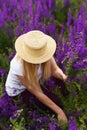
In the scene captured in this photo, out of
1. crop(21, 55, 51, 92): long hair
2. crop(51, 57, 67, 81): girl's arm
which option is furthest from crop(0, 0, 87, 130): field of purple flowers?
crop(21, 55, 51, 92): long hair

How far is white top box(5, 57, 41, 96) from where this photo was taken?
3074 millimetres

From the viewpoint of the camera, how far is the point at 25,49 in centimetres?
298

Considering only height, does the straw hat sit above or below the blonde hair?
above

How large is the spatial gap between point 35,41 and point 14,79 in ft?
1.41

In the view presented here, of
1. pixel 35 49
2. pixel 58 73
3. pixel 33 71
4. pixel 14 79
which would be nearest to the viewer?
pixel 35 49

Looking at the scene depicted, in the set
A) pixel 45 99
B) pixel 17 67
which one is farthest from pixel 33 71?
pixel 45 99

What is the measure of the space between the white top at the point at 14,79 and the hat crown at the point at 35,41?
0.69 feet

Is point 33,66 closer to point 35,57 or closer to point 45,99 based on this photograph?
point 35,57

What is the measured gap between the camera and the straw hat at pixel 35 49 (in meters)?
2.92

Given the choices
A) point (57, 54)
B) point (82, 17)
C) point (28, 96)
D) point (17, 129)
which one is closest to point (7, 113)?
point (28, 96)

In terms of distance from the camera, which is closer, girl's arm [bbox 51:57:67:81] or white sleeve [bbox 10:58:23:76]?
white sleeve [bbox 10:58:23:76]

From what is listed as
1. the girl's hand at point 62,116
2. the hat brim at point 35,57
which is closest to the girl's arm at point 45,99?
the girl's hand at point 62,116

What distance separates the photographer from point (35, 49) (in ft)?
9.59

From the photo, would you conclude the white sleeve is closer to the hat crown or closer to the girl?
the girl
